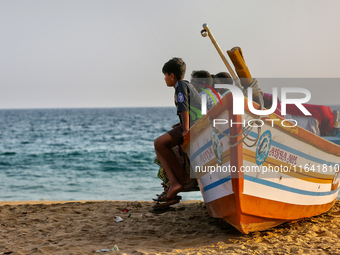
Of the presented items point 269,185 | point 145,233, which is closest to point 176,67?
point 269,185

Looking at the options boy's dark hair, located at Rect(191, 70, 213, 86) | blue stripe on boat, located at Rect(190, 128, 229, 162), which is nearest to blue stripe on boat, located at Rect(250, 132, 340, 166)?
blue stripe on boat, located at Rect(190, 128, 229, 162)

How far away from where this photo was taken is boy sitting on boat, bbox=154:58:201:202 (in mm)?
4188

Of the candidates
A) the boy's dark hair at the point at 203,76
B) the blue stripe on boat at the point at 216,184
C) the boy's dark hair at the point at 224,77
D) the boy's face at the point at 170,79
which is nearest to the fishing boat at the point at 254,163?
the blue stripe on boat at the point at 216,184

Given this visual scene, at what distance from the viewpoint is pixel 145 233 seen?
4.53 m

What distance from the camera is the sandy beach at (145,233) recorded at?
3641 mm

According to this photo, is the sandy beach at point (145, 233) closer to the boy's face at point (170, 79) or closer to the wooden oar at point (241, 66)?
the wooden oar at point (241, 66)

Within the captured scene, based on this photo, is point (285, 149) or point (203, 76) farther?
point (203, 76)

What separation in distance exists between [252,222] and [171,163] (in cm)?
141

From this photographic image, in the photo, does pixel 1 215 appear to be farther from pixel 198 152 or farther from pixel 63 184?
pixel 63 184

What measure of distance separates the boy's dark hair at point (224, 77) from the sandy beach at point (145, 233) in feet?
7.21

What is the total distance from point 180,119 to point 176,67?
0.69 m

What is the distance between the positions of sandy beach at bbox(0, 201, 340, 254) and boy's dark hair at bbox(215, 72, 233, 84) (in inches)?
86.5

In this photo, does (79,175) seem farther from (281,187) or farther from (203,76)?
(281,187)

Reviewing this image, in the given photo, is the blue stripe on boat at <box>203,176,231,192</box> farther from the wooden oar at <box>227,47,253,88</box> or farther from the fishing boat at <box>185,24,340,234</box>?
the wooden oar at <box>227,47,253,88</box>
